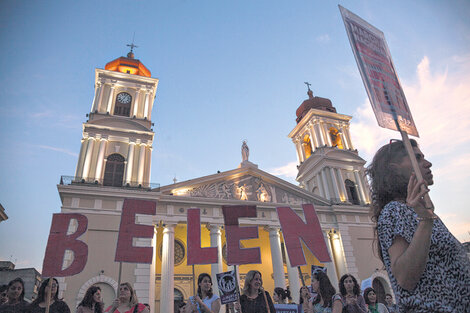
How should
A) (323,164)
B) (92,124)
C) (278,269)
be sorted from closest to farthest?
(278,269) < (92,124) < (323,164)

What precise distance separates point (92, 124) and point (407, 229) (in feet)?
76.7

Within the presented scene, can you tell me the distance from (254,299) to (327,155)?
24.4 metres

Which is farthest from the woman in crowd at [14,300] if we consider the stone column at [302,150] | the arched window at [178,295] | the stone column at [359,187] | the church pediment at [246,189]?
the stone column at [302,150]

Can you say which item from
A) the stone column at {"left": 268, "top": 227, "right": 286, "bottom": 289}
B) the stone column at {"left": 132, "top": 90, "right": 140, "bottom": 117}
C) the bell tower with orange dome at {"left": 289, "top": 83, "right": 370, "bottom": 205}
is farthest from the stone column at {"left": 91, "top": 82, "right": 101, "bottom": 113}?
the bell tower with orange dome at {"left": 289, "top": 83, "right": 370, "bottom": 205}

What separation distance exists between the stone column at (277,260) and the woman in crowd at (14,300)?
16.8 meters

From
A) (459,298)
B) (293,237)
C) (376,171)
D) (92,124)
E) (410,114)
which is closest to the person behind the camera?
(459,298)

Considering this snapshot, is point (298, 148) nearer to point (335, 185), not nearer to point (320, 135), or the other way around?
point (320, 135)

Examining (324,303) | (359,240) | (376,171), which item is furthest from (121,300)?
(359,240)

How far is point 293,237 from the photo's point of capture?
8.00 metres

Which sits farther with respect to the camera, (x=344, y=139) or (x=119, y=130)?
(x=344, y=139)

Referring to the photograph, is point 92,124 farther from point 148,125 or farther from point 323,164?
point 323,164

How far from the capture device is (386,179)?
88.1 inches

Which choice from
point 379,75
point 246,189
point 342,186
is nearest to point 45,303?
point 379,75

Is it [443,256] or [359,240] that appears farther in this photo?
[359,240]
